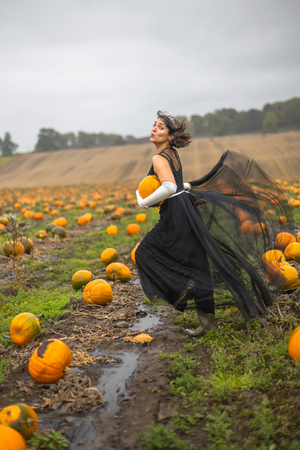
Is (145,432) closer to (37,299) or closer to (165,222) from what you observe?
(165,222)

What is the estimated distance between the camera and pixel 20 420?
288cm

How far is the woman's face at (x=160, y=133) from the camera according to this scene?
4.69 m

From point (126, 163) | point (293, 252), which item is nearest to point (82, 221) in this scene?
point (293, 252)

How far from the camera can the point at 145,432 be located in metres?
2.91

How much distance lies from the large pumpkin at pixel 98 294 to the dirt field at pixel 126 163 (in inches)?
1200

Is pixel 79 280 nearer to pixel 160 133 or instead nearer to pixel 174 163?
pixel 174 163

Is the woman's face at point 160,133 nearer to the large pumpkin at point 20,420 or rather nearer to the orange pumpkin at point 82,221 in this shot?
the large pumpkin at point 20,420

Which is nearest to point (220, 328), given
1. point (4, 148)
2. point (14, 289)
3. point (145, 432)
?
point (145, 432)

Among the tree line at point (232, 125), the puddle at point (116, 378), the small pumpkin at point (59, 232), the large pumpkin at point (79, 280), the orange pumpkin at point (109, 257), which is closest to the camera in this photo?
the puddle at point (116, 378)

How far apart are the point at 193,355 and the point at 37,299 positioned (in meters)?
Answer: 3.27

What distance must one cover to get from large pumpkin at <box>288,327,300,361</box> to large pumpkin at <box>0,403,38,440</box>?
2.55 m

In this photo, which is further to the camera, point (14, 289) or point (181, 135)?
point (14, 289)

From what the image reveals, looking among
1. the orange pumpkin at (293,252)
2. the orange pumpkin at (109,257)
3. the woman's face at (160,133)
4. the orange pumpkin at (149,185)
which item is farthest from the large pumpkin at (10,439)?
the orange pumpkin at (293,252)

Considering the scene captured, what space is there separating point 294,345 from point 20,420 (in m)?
2.68
